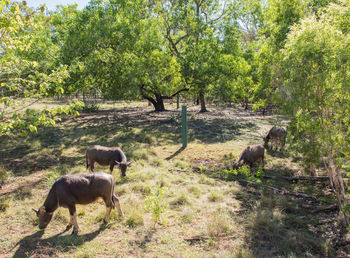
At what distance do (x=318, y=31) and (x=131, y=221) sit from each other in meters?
7.04

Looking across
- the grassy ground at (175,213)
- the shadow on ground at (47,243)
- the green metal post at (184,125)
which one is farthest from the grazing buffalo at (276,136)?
the shadow on ground at (47,243)

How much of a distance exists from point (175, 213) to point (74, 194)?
116 inches

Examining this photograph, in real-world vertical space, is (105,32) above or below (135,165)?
above

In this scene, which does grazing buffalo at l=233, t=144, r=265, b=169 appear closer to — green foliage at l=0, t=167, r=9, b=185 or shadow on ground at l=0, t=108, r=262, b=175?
shadow on ground at l=0, t=108, r=262, b=175

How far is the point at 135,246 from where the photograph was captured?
234 inches

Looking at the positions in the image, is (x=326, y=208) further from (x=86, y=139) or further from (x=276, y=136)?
(x=86, y=139)

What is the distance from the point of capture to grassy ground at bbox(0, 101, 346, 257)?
587 centimetres

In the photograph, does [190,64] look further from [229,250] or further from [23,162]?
[229,250]

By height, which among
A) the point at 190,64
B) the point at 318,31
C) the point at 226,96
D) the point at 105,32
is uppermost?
the point at 105,32

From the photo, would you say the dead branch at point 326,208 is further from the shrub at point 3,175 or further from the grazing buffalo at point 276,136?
the shrub at point 3,175

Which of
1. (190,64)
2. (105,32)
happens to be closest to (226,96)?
(190,64)

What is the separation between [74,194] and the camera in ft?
21.3

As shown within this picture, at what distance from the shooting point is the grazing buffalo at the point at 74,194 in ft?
21.0

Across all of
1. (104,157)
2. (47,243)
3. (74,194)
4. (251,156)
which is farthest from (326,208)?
(104,157)
